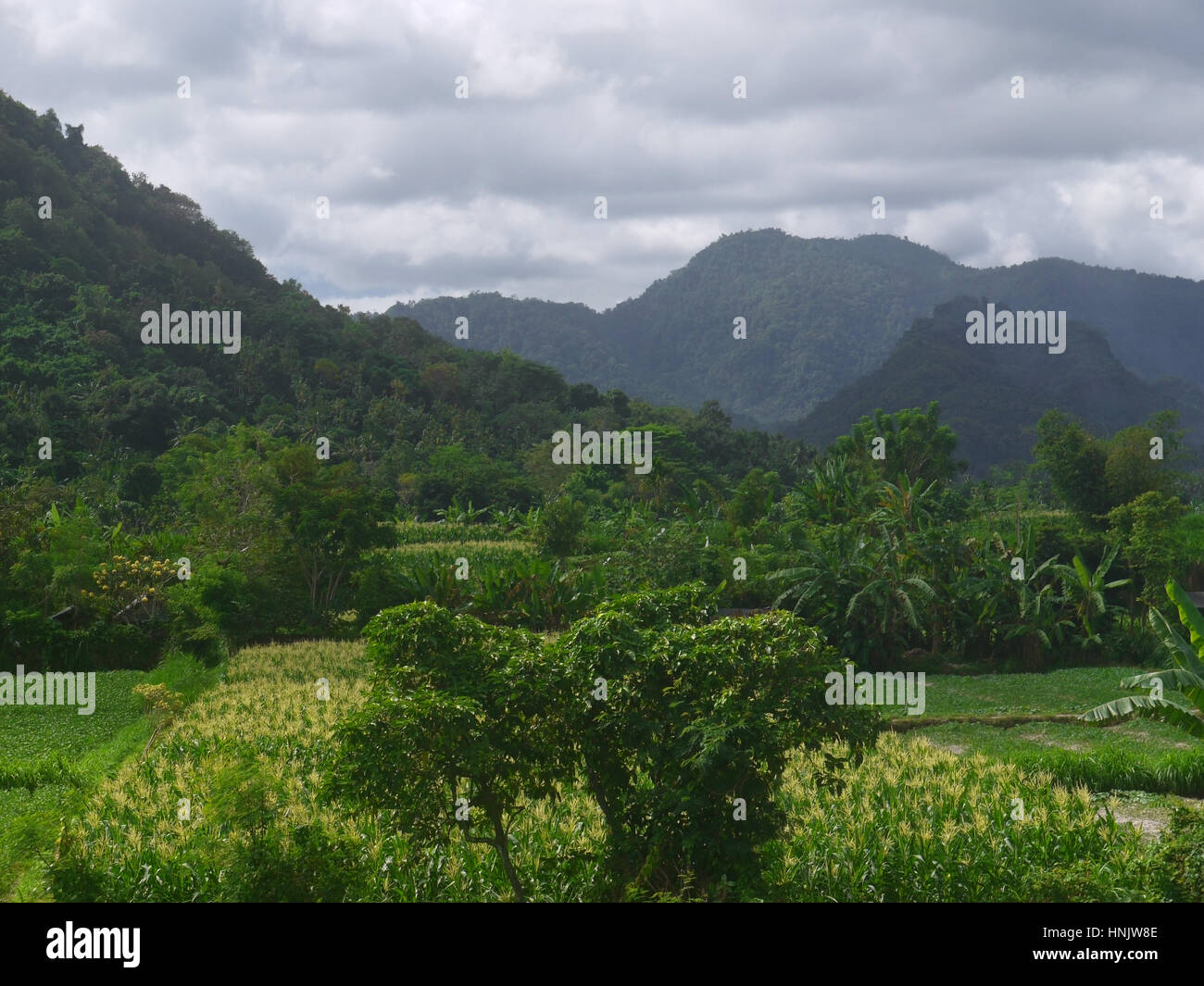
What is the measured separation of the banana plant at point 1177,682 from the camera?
10984mm

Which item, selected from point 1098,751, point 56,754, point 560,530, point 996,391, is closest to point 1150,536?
point 1098,751

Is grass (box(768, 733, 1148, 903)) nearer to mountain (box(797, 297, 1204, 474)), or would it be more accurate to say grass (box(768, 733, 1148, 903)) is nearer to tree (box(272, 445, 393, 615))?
tree (box(272, 445, 393, 615))

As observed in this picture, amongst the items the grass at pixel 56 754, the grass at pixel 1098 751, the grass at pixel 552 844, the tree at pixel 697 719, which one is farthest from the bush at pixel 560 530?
the tree at pixel 697 719

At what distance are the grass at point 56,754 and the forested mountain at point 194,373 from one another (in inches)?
716

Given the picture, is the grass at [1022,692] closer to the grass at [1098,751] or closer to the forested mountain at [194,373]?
the grass at [1098,751]

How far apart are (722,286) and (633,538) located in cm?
12642

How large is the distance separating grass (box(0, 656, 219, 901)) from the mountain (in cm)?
5934

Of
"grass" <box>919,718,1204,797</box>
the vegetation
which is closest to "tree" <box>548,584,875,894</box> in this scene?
the vegetation

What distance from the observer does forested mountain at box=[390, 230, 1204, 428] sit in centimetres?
11712

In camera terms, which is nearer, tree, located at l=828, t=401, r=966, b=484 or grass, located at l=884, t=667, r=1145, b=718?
grass, located at l=884, t=667, r=1145, b=718

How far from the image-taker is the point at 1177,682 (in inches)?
490

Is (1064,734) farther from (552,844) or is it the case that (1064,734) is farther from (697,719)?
(697,719)
